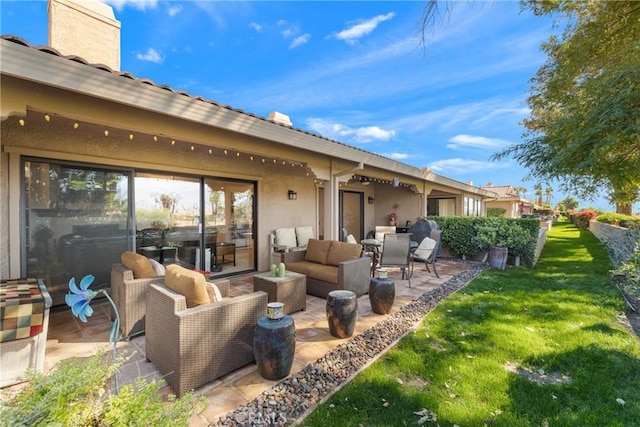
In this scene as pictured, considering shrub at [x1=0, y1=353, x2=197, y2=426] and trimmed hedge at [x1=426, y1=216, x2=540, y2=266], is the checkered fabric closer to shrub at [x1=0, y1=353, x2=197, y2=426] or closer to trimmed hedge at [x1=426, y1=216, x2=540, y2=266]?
shrub at [x1=0, y1=353, x2=197, y2=426]

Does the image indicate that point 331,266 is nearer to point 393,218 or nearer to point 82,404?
point 82,404

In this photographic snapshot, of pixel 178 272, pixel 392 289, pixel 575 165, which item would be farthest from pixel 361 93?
pixel 178 272

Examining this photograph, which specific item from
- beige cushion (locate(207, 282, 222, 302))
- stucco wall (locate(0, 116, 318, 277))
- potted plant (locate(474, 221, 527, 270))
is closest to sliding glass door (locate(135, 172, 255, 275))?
stucco wall (locate(0, 116, 318, 277))

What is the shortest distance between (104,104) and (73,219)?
233 cm

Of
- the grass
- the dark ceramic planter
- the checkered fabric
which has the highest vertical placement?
the checkered fabric

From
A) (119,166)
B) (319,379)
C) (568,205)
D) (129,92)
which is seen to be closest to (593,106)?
(319,379)

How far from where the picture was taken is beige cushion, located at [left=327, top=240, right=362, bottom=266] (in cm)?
491

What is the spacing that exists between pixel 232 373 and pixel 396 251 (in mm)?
4287

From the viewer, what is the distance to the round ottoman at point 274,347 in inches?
95.6

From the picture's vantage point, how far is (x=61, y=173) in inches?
168

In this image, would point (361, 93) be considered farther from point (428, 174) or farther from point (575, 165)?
point (575, 165)

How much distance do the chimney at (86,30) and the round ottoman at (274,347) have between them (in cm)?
518

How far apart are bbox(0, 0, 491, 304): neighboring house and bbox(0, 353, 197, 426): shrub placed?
250 centimetres

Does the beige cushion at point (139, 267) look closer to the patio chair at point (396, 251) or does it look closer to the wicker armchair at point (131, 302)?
the wicker armchair at point (131, 302)
